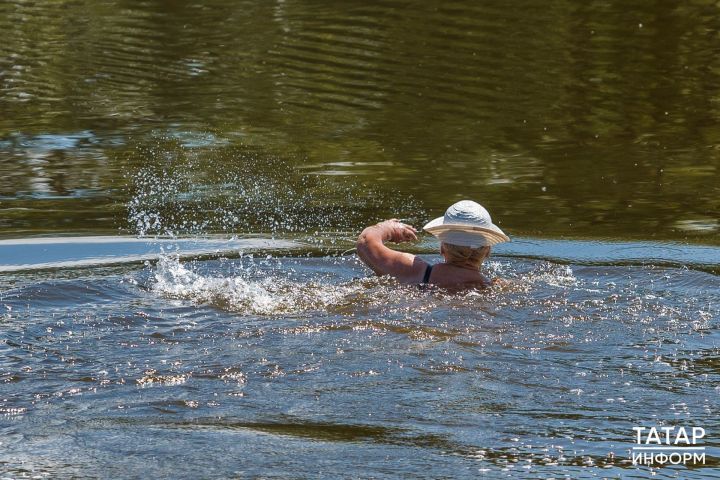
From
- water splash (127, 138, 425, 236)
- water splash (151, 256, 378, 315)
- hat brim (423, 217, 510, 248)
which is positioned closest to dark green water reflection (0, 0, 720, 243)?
water splash (127, 138, 425, 236)

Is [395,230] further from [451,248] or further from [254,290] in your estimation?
[254,290]

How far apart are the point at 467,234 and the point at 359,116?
8537 millimetres

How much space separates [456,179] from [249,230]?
2.94 metres

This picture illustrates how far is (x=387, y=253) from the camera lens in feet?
27.6

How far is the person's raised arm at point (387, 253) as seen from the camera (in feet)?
27.4

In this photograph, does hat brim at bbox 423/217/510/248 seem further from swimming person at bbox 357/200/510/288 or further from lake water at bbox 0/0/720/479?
lake water at bbox 0/0/720/479

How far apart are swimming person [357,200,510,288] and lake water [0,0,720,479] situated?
0.54ft

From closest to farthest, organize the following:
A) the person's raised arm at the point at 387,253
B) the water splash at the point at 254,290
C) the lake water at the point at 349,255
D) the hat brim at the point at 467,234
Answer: the lake water at the point at 349,255 < the water splash at the point at 254,290 < the hat brim at the point at 467,234 < the person's raised arm at the point at 387,253

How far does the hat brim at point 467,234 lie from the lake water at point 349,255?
0.37 m

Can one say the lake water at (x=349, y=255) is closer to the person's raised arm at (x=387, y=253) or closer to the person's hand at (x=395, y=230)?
the person's raised arm at (x=387, y=253)

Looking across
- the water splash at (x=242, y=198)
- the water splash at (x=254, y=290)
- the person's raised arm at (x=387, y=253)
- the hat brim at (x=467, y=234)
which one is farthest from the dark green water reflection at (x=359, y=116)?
the hat brim at (x=467, y=234)

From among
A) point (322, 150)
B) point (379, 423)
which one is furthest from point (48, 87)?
point (379, 423)

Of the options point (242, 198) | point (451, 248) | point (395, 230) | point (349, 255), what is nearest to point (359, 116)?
point (242, 198)

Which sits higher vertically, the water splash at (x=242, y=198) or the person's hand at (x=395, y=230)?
the person's hand at (x=395, y=230)
